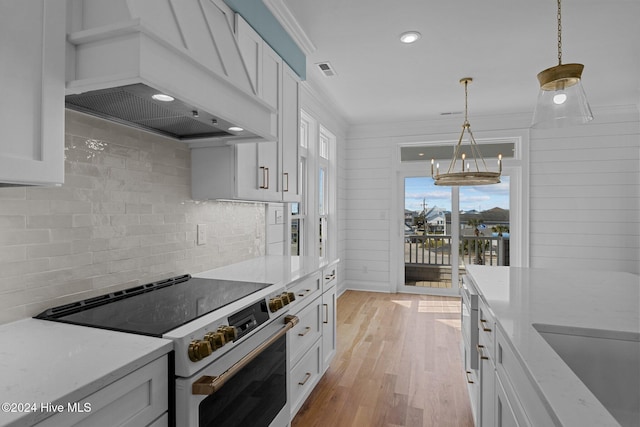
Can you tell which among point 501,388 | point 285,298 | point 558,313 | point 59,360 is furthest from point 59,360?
point 558,313

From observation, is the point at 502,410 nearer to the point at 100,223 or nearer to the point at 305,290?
the point at 305,290

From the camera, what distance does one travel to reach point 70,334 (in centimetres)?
111

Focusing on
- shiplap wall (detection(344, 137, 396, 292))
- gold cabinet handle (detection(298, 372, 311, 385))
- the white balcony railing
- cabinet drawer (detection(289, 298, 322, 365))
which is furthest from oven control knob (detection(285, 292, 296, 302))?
the white balcony railing

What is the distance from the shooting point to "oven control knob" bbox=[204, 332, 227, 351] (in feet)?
3.90

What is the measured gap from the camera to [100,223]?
1540mm

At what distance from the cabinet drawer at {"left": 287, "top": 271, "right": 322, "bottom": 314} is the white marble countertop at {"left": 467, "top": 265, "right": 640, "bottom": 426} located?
97cm

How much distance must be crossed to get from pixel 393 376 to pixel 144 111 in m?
2.47

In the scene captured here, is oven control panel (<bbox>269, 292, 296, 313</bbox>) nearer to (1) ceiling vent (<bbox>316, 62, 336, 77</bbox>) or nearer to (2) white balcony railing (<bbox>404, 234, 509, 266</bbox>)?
(1) ceiling vent (<bbox>316, 62, 336, 77</bbox>)

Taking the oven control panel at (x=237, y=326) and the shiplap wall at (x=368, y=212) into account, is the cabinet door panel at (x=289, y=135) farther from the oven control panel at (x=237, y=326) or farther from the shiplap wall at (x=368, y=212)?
the shiplap wall at (x=368, y=212)

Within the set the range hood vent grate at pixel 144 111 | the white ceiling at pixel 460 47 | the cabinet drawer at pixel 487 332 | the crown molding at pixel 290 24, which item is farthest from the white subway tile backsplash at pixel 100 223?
the cabinet drawer at pixel 487 332

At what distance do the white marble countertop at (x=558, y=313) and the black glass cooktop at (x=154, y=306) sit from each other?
105 cm

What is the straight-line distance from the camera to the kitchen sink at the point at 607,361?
3.88ft

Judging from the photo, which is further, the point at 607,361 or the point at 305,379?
the point at 305,379

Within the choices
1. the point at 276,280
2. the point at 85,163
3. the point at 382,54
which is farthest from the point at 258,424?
the point at 382,54
